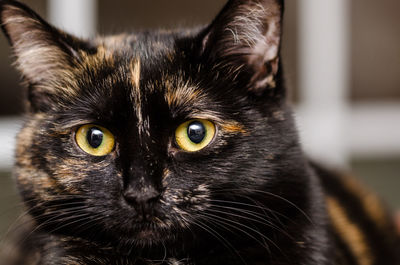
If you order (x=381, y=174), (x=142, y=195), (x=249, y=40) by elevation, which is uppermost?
(x=249, y=40)

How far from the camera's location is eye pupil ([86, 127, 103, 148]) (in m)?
1.04

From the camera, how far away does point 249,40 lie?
3.72ft

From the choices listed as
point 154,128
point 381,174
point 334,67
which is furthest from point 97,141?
point 381,174

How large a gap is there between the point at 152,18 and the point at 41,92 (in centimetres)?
156

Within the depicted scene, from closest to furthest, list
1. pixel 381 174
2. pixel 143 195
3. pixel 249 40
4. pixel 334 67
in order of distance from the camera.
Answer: pixel 143 195, pixel 249 40, pixel 334 67, pixel 381 174

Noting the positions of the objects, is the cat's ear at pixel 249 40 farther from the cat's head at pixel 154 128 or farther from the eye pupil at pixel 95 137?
the eye pupil at pixel 95 137

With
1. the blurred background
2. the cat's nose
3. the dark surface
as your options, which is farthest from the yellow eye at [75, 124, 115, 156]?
the dark surface

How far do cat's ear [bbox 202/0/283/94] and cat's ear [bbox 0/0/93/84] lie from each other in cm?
29

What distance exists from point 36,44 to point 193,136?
0.41 metres

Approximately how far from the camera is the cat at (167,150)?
1.01 metres

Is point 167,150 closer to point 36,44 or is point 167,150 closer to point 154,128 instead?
point 154,128

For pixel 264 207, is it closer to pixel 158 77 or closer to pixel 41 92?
pixel 158 77

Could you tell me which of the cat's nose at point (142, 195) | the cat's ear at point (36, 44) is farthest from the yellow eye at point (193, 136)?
the cat's ear at point (36, 44)

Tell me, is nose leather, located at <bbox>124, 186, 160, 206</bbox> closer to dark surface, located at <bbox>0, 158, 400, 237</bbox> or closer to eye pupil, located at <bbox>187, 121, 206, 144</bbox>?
eye pupil, located at <bbox>187, 121, 206, 144</bbox>
